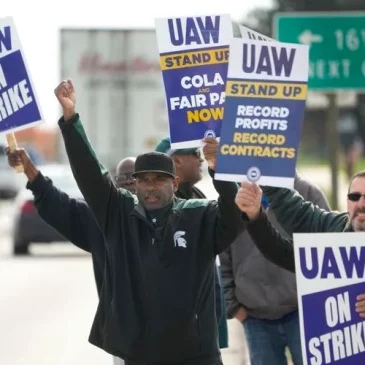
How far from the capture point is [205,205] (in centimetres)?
740

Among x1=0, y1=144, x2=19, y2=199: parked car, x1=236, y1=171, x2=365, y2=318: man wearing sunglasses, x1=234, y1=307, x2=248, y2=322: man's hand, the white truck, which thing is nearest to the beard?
x1=236, y1=171, x2=365, y2=318: man wearing sunglasses

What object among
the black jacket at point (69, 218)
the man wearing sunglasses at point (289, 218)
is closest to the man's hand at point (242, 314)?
the man wearing sunglasses at point (289, 218)

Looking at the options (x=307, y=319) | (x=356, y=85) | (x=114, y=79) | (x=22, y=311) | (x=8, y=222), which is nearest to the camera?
(x=307, y=319)

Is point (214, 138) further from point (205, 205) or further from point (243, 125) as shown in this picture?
point (243, 125)

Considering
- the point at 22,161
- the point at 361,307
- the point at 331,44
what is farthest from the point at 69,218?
the point at 331,44

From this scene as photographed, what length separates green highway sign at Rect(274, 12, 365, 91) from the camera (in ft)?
54.0

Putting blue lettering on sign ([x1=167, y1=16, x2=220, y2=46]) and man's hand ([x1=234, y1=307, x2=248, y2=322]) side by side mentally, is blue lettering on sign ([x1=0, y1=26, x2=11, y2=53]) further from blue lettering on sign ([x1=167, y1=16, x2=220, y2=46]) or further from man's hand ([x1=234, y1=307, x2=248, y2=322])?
man's hand ([x1=234, y1=307, x2=248, y2=322])

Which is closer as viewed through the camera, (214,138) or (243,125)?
(243,125)

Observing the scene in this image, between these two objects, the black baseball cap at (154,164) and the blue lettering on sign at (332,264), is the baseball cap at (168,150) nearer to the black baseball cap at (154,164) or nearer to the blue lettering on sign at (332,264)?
the black baseball cap at (154,164)

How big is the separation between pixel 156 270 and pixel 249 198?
2.96ft

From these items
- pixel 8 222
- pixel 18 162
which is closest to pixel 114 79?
pixel 8 222

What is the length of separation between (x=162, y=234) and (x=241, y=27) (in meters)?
1.15

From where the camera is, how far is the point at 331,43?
16.6m

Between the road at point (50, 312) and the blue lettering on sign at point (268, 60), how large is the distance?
21.3ft
